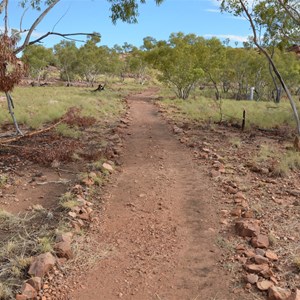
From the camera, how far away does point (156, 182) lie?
6457 mm

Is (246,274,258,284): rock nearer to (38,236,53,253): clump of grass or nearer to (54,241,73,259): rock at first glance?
(54,241,73,259): rock

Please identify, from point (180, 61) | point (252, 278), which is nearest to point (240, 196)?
point (252, 278)

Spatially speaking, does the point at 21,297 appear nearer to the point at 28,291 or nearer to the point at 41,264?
the point at 28,291

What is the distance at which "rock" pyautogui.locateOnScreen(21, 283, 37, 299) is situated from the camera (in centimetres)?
330

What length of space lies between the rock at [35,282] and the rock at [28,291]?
0.13 ft

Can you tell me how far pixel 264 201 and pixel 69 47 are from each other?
141 feet

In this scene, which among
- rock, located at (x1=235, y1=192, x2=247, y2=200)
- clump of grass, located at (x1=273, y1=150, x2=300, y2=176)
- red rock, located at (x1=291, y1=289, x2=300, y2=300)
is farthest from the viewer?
clump of grass, located at (x1=273, y1=150, x2=300, y2=176)

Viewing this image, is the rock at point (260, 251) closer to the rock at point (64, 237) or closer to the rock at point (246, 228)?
the rock at point (246, 228)

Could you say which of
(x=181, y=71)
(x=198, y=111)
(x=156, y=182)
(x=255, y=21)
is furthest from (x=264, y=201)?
(x=181, y=71)

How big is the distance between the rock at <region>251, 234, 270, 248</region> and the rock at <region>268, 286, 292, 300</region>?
853 millimetres

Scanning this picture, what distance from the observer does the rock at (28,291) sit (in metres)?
3.30

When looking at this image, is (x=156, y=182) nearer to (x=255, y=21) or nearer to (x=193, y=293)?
(x=193, y=293)

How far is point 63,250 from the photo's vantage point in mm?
3945

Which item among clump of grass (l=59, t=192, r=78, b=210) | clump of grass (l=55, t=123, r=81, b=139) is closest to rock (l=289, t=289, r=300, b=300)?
clump of grass (l=59, t=192, r=78, b=210)
